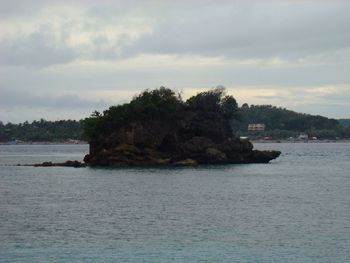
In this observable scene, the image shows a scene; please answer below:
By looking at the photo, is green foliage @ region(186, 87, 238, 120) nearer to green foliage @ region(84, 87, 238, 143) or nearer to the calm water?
green foliage @ region(84, 87, 238, 143)

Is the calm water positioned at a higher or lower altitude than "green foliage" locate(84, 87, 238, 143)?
lower

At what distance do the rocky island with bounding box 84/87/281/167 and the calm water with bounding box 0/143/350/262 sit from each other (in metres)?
25.3

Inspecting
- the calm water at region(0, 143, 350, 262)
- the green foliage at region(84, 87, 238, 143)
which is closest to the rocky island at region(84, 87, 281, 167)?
the green foliage at region(84, 87, 238, 143)

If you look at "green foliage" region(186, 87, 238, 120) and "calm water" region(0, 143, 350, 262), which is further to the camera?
"green foliage" region(186, 87, 238, 120)

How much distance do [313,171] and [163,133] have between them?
2742 centimetres

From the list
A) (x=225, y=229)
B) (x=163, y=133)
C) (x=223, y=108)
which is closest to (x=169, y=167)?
(x=163, y=133)

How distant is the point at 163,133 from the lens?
130375mm

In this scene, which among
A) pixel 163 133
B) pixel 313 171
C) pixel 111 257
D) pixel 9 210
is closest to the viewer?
pixel 111 257

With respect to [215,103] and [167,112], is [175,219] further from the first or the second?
[215,103]

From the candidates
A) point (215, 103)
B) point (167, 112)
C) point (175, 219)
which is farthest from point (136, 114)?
point (175, 219)

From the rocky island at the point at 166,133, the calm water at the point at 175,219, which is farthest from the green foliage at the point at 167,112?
the calm water at the point at 175,219

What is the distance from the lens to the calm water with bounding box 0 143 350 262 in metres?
43.2

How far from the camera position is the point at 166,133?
13088 centimetres

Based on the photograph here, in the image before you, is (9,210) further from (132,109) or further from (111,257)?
(132,109)
